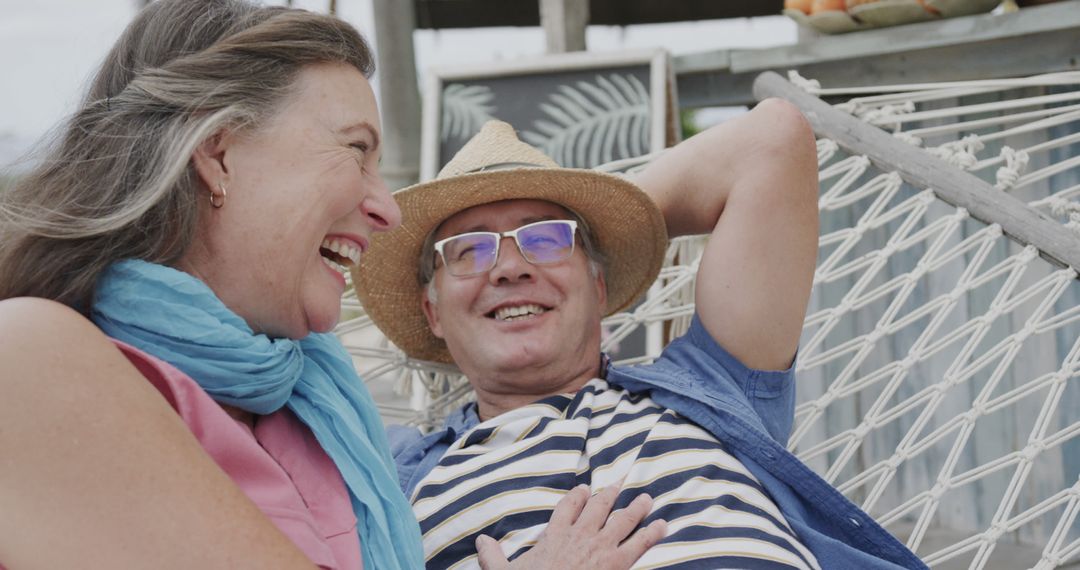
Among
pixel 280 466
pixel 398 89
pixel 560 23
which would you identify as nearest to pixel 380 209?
pixel 280 466

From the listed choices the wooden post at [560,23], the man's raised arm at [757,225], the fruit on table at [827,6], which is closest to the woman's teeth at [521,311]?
the man's raised arm at [757,225]

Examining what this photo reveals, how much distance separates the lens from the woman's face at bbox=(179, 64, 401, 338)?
51.4 inches

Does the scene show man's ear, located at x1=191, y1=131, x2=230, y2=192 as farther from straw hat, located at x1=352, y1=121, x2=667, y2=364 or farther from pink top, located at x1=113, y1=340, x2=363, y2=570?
straw hat, located at x1=352, y1=121, x2=667, y2=364

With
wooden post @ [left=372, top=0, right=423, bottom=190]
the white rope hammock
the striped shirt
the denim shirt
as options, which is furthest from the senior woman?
wooden post @ [left=372, top=0, right=423, bottom=190]

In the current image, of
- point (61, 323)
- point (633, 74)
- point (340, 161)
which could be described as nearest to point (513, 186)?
point (340, 161)

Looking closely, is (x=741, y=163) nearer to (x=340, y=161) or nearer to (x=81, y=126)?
(x=340, y=161)

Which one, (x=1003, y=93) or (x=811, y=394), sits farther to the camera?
(x=811, y=394)

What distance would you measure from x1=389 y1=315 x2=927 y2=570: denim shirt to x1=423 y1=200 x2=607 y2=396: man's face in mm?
103

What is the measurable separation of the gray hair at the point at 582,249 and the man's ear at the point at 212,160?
2.99 ft

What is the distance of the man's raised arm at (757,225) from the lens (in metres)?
1.96

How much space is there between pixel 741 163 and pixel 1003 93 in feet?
5.81

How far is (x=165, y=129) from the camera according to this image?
126 centimetres

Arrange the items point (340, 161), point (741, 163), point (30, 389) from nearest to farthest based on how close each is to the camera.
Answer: point (30, 389)
point (340, 161)
point (741, 163)

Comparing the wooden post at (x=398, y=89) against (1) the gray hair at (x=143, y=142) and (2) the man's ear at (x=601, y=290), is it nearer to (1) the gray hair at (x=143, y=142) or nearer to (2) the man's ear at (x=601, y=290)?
(2) the man's ear at (x=601, y=290)
